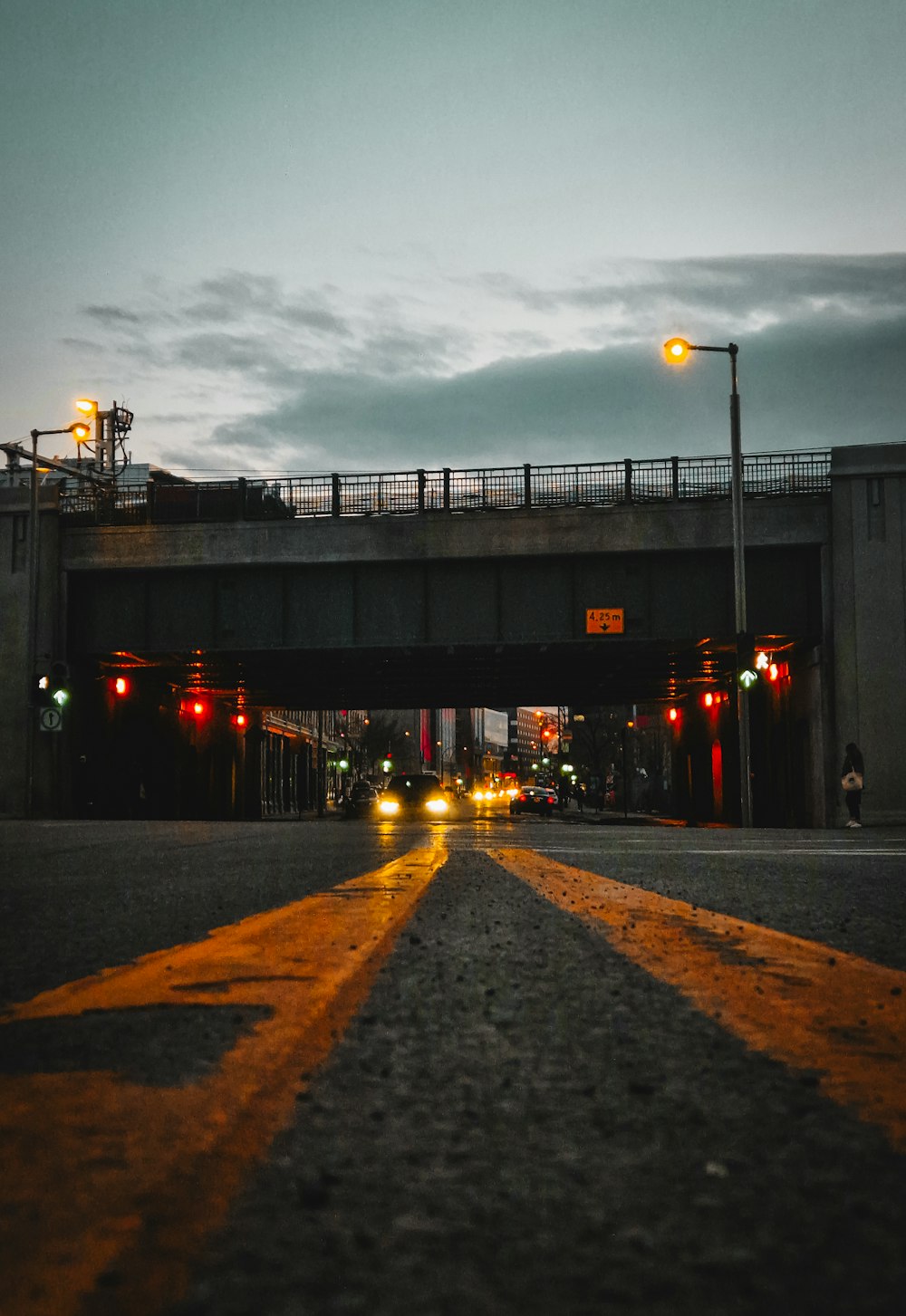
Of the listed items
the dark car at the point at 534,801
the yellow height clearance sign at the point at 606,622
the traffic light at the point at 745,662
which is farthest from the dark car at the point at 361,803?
the traffic light at the point at 745,662

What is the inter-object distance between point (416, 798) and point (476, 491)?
11065 millimetres

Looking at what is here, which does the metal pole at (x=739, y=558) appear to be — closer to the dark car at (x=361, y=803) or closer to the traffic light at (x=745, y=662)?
the traffic light at (x=745, y=662)

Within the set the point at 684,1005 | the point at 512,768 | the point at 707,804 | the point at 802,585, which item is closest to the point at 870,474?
the point at 802,585

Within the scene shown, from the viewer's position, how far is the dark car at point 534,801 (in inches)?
2354

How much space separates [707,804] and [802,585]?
15.6 meters

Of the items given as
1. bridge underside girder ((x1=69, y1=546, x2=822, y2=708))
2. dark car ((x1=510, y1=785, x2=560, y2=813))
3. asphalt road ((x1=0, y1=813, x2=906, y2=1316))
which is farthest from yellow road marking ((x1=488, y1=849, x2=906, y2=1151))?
dark car ((x1=510, y1=785, x2=560, y2=813))

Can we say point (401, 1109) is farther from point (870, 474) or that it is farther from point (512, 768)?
point (512, 768)

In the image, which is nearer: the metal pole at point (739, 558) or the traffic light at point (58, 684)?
the metal pole at point (739, 558)

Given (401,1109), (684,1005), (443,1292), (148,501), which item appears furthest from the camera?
(148,501)

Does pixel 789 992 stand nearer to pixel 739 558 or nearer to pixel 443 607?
pixel 739 558

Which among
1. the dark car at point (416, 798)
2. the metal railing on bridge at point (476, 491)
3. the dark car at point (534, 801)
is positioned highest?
the metal railing on bridge at point (476, 491)

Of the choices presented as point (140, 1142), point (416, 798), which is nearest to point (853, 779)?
point (416, 798)

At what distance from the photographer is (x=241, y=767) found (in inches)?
2253

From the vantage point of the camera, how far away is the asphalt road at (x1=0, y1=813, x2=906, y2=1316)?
1095 mm
